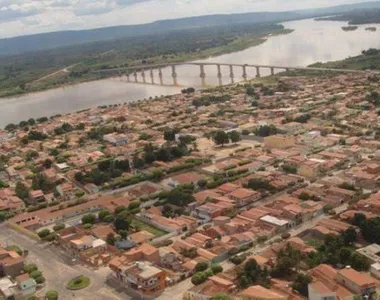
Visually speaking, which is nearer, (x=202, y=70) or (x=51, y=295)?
(x=51, y=295)

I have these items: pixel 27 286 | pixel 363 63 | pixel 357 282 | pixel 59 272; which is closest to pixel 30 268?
pixel 59 272

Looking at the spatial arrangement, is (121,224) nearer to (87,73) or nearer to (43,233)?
(43,233)

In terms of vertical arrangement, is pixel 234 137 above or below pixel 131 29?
below

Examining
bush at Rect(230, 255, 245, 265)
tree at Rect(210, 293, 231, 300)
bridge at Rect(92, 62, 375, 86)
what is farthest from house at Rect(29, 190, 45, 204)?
bridge at Rect(92, 62, 375, 86)

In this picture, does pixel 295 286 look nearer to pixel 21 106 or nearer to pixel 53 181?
pixel 53 181

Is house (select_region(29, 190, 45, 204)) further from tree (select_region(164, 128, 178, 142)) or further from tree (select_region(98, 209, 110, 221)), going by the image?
tree (select_region(164, 128, 178, 142))

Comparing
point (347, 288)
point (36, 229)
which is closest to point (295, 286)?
point (347, 288)

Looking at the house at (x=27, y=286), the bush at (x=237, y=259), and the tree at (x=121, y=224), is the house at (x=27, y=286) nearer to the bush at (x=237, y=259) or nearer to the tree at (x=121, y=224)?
the tree at (x=121, y=224)
